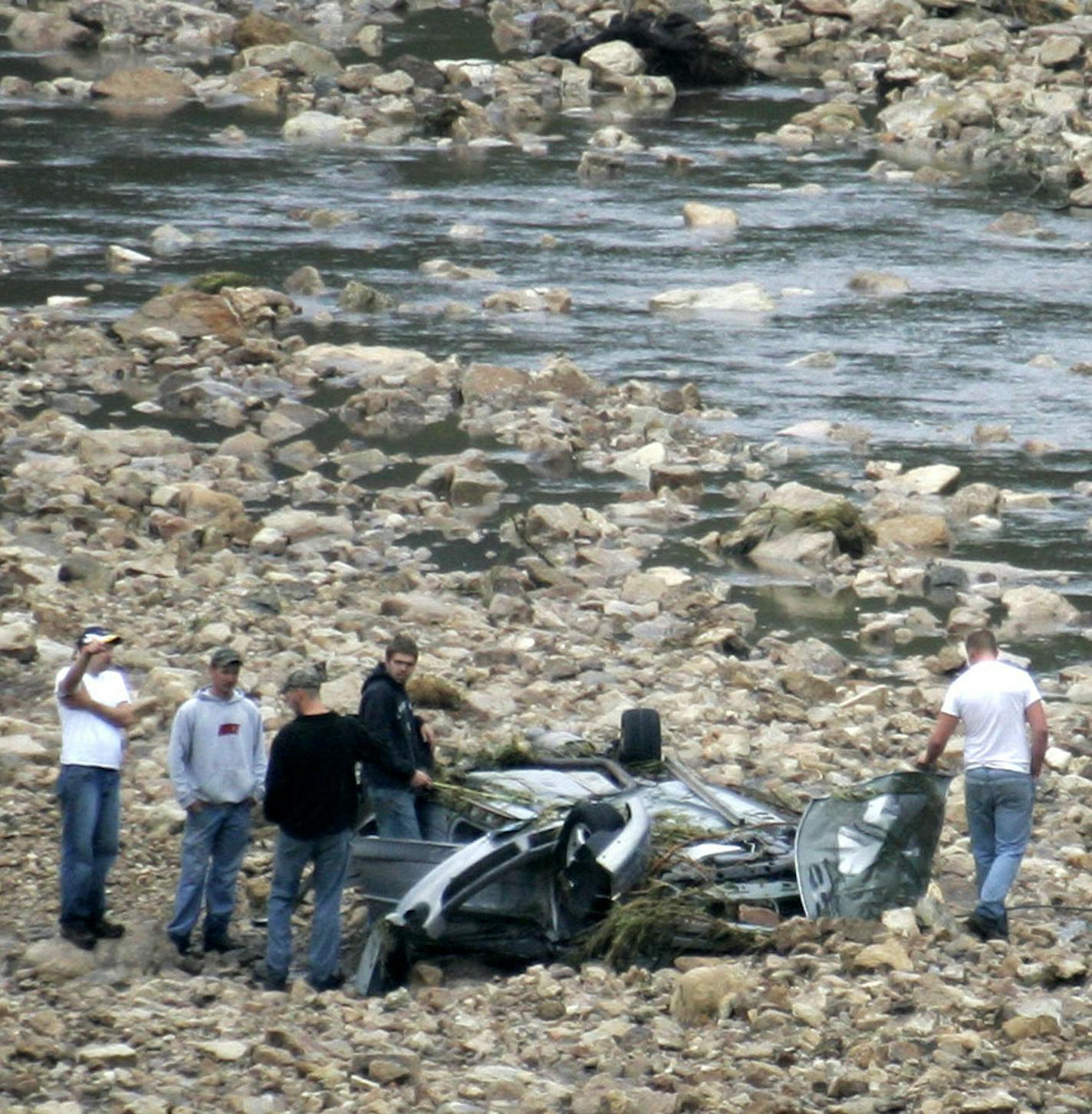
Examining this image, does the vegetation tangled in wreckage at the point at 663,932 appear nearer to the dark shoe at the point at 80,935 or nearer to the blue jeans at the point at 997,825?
the blue jeans at the point at 997,825

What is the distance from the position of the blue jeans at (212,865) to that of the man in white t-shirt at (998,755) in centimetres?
266

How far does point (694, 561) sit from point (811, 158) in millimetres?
17255

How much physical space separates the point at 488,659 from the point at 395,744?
170 inches

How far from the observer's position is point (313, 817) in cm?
866

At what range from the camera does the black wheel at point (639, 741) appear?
9953mm

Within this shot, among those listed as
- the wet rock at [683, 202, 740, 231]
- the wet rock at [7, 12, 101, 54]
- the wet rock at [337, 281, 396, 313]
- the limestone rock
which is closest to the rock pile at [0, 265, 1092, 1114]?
the limestone rock

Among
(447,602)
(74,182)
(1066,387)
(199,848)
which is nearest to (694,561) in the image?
(447,602)

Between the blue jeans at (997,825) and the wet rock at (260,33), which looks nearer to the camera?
the blue jeans at (997,825)

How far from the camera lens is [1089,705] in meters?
13.8

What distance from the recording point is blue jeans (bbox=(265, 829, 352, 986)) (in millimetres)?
8719

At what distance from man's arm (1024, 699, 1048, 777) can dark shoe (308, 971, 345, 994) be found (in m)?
2.79

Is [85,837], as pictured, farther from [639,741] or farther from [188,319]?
[188,319]

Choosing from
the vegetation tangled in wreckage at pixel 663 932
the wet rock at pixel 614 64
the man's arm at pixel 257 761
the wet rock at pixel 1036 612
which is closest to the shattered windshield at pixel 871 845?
the vegetation tangled in wreckage at pixel 663 932

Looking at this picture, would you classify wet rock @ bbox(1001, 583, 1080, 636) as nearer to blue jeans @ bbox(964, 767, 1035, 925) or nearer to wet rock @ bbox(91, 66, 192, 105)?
blue jeans @ bbox(964, 767, 1035, 925)
